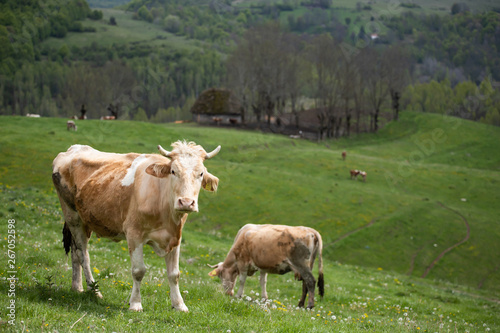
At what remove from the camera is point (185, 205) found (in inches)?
355

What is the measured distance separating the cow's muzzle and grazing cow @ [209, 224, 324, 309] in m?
7.18

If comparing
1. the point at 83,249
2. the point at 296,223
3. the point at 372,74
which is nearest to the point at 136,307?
the point at 83,249

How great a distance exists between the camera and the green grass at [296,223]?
31.8 ft

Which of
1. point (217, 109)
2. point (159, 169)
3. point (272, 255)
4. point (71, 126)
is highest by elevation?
point (159, 169)

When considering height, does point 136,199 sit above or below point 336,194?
above

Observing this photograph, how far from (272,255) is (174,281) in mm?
6260

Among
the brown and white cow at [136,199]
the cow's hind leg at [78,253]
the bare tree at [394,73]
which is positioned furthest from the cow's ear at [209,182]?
the bare tree at [394,73]

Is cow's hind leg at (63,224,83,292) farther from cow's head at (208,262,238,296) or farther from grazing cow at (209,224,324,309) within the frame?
grazing cow at (209,224,324,309)

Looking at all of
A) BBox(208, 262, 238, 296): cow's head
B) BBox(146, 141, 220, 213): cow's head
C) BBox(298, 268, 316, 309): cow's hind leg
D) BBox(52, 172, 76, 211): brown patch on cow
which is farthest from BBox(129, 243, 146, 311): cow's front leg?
BBox(298, 268, 316, 309): cow's hind leg

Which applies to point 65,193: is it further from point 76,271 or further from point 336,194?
point 336,194

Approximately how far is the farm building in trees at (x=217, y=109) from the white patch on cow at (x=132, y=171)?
76518 millimetres

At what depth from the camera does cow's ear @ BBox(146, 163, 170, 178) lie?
9.85 meters

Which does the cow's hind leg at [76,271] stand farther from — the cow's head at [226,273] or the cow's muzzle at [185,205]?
the cow's head at [226,273]

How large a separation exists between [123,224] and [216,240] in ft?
63.8
